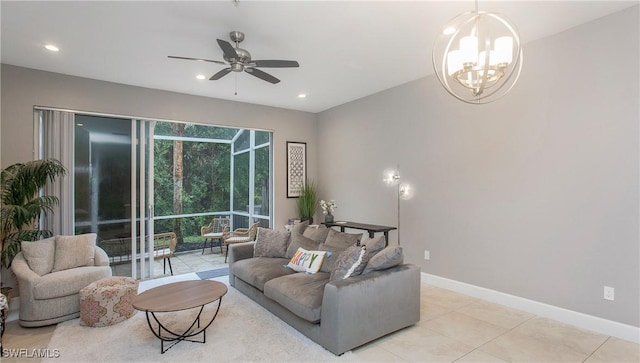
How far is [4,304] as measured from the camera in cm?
283

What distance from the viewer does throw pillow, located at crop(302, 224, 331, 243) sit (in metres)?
4.23

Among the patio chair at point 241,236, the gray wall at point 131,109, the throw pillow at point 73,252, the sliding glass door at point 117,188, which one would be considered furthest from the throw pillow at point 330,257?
the sliding glass door at point 117,188

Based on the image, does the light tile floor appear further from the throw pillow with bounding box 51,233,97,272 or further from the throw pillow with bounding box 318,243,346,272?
the throw pillow with bounding box 318,243,346,272

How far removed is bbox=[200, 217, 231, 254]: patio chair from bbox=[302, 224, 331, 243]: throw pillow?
299cm

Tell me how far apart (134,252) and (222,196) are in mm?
2800

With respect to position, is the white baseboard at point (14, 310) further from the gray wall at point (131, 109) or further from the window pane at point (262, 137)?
the window pane at point (262, 137)

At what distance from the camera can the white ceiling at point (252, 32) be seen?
2.79m

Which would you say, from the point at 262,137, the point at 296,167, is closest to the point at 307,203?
the point at 296,167

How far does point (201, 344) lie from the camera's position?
290cm

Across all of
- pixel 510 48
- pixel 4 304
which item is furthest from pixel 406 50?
pixel 4 304

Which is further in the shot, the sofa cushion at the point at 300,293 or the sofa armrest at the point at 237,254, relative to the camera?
the sofa armrest at the point at 237,254

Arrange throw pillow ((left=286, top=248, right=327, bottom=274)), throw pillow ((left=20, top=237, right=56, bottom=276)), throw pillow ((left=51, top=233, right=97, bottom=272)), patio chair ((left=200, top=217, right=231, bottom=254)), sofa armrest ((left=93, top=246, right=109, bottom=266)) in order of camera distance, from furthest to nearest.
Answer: patio chair ((left=200, top=217, right=231, bottom=254)) → sofa armrest ((left=93, top=246, right=109, bottom=266)) → throw pillow ((left=51, top=233, right=97, bottom=272)) → throw pillow ((left=286, top=248, right=327, bottom=274)) → throw pillow ((left=20, top=237, right=56, bottom=276))

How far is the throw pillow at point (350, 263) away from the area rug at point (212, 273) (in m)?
2.98

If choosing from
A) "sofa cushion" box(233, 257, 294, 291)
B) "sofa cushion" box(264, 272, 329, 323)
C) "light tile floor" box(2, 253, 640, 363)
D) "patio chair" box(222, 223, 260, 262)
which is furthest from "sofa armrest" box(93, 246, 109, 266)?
"patio chair" box(222, 223, 260, 262)
